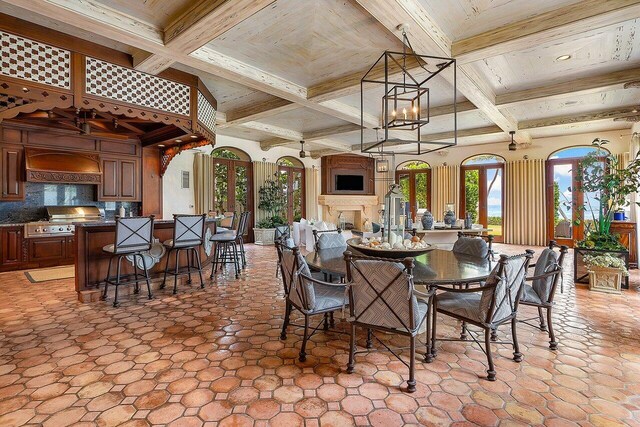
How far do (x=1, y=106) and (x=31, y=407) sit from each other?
3.26 metres

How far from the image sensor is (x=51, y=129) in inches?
224

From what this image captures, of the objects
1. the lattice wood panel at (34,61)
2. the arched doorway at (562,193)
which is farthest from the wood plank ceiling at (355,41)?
the arched doorway at (562,193)

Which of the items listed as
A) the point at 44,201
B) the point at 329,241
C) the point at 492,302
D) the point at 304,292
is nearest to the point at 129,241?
the point at 329,241

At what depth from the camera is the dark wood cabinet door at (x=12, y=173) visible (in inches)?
209

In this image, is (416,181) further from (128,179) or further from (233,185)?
(128,179)

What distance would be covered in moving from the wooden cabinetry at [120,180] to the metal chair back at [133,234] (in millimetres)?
3222

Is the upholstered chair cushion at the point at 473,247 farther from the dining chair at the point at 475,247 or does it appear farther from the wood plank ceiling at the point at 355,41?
the wood plank ceiling at the point at 355,41

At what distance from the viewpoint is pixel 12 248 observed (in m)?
5.31

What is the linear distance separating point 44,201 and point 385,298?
22.0ft

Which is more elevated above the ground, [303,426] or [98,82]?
[98,82]

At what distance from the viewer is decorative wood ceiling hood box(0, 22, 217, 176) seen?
10.0 ft

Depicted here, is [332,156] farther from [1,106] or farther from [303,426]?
[303,426]

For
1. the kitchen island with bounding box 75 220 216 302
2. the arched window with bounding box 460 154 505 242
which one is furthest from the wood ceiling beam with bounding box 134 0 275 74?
the arched window with bounding box 460 154 505 242

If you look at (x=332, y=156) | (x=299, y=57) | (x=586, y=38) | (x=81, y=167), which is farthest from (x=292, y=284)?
(x=332, y=156)
